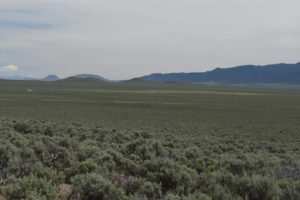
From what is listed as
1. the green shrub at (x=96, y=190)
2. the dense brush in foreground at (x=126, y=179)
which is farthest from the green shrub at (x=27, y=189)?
the green shrub at (x=96, y=190)

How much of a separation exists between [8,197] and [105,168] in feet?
7.47

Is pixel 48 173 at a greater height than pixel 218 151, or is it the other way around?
pixel 48 173

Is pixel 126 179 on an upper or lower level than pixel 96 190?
lower

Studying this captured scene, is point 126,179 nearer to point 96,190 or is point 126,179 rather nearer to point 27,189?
point 96,190

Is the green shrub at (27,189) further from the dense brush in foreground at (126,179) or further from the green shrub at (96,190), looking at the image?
the green shrub at (96,190)

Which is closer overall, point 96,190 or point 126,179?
point 96,190

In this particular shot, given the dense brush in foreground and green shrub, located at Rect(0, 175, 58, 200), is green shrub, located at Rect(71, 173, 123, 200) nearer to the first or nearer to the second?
the dense brush in foreground

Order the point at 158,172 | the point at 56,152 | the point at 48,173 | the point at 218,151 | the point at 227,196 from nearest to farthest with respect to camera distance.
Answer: the point at 227,196 → the point at 48,173 → the point at 158,172 → the point at 56,152 → the point at 218,151

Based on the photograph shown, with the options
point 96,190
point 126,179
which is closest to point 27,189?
point 96,190

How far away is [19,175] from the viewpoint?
5219 millimetres

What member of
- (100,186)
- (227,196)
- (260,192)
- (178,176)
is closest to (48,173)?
(100,186)

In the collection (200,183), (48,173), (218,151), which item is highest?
(48,173)

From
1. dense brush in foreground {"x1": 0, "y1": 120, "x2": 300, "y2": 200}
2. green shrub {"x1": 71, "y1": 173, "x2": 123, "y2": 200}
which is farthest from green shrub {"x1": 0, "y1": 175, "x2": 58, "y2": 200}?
green shrub {"x1": 71, "y1": 173, "x2": 123, "y2": 200}

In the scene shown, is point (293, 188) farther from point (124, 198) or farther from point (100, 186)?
point (100, 186)
